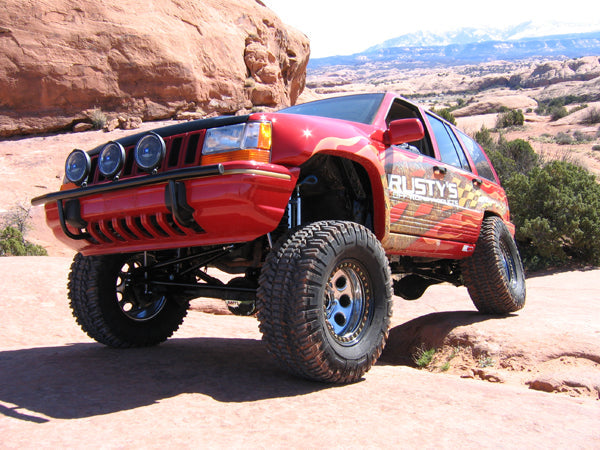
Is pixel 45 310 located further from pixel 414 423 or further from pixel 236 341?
pixel 414 423

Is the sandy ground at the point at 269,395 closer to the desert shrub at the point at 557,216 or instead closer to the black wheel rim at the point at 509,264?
the black wheel rim at the point at 509,264

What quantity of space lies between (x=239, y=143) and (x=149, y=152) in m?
0.56

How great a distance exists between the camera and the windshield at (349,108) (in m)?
4.09

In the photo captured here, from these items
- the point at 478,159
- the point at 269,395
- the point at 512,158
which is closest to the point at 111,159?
the point at 269,395

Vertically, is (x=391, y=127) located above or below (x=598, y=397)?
above

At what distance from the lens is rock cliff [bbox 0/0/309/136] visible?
16188mm

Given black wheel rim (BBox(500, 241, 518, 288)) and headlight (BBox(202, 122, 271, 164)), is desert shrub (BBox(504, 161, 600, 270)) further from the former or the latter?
headlight (BBox(202, 122, 271, 164))

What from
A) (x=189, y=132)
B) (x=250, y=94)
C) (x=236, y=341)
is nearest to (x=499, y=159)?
(x=250, y=94)

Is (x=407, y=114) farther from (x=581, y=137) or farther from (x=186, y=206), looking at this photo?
(x=581, y=137)

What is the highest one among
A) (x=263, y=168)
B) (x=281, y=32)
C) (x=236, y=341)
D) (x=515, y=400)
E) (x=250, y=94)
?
(x=281, y=32)

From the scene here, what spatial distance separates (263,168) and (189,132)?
1.88 ft

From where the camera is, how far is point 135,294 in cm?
407

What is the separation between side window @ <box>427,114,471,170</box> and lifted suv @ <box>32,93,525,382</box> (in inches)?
14.3

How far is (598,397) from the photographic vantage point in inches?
135
